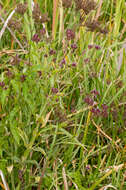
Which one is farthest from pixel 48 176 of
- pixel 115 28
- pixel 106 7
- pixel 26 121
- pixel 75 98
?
pixel 106 7

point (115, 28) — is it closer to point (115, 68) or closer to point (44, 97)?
point (115, 68)

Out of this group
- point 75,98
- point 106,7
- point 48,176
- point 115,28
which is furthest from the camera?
point 106,7

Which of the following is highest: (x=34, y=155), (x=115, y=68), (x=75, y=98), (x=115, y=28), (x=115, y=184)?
(x=115, y=28)

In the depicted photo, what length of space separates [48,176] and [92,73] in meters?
0.73

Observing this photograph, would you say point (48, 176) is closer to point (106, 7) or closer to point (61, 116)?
point (61, 116)

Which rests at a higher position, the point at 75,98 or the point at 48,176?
the point at 75,98

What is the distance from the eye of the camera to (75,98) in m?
2.15

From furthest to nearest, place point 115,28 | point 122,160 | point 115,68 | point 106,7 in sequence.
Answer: point 106,7 → point 115,28 → point 115,68 → point 122,160

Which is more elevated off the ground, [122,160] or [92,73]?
[92,73]

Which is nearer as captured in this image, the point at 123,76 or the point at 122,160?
the point at 122,160

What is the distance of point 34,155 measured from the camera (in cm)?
170

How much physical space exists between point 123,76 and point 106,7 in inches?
45.9

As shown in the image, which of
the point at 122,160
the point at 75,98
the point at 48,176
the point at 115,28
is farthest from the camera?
the point at 115,28

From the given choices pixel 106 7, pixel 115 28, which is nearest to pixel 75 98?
pixel 115 28
